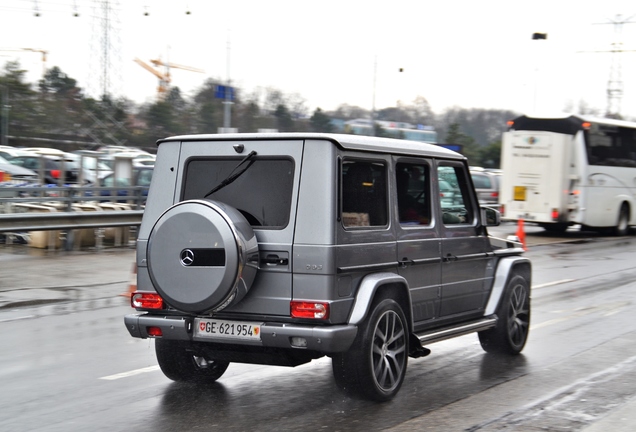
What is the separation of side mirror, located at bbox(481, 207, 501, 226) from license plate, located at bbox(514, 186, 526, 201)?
18365mm

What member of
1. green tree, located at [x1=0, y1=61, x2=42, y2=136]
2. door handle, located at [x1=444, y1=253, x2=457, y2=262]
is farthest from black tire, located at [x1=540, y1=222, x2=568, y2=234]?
green tree, located at [x1=0, y1=61, x2=42, y2=136]

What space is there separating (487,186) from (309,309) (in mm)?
28197

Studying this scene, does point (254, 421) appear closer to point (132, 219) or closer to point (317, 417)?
point (317, 417)

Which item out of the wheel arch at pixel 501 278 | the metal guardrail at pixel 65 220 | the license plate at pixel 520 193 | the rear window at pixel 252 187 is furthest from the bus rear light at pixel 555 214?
the rear window at pixel 252 187

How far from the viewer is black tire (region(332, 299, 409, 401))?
5758mm

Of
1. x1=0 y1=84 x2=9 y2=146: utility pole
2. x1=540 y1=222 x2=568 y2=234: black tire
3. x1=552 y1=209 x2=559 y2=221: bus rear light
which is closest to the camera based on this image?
x1=552 y1=209 x2=559 y2=221: bus rear light

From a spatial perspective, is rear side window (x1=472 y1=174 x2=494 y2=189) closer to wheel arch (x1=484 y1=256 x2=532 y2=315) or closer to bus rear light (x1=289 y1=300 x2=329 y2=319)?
wheel arch (x1=484 y1=256 x2=532 y2=315)

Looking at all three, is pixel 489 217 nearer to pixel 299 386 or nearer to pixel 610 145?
pixel 299 386

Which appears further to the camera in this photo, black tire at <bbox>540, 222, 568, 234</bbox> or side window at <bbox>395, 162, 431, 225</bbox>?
black tire at <bbox>540, 222, 568, 234</bbox>

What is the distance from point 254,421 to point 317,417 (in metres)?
0.43

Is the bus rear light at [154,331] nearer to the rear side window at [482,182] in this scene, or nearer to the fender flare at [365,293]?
the fender flare at [365,293]

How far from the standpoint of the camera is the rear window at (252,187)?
226 inches

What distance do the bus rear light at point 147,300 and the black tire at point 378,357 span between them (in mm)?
1294

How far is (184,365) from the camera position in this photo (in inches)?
254
